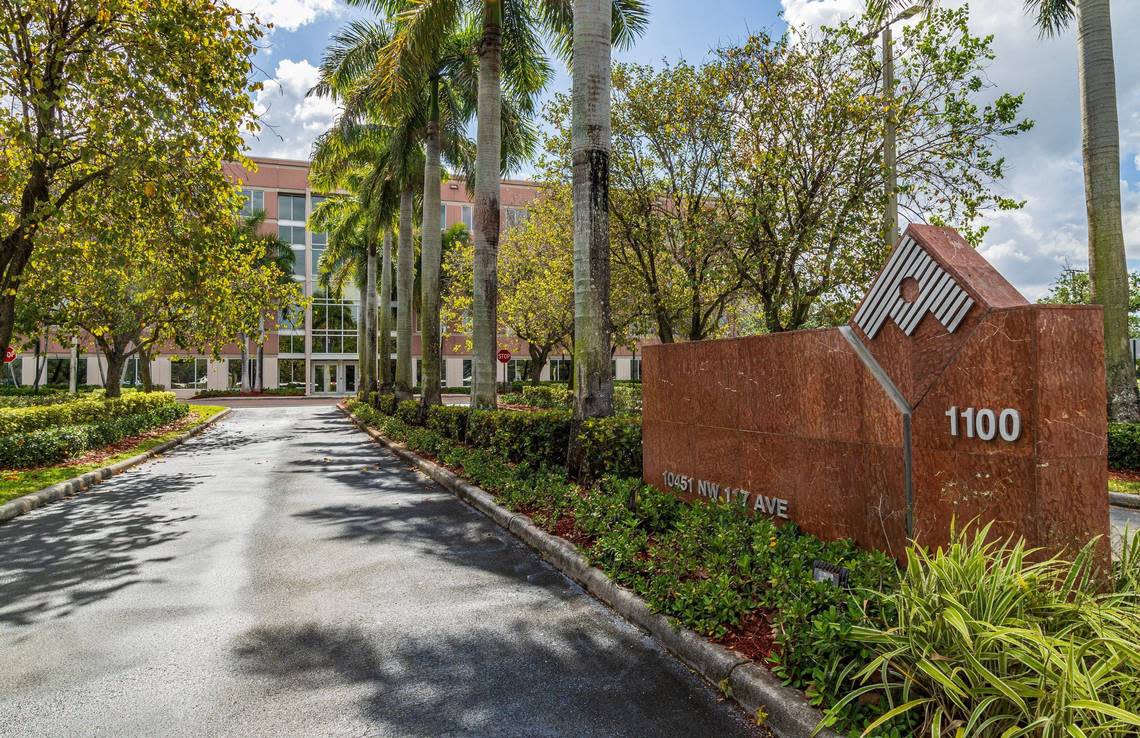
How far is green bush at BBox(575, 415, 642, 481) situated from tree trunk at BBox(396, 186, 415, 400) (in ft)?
44.5

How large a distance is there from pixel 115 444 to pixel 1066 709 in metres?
18.6

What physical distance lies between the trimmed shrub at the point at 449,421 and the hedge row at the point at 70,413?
7840 millimetres

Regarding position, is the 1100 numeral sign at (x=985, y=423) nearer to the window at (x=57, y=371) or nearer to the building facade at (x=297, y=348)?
the building facade at (x=297, y=348)

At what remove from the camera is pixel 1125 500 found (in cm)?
905

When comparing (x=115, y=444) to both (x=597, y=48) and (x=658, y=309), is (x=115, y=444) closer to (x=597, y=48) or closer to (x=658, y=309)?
(x=658, y=309)

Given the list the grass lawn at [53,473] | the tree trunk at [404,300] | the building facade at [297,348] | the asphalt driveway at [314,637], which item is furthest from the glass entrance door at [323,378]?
the asphalt driveway at [314,637]

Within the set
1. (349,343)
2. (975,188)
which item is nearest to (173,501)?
(975,188)

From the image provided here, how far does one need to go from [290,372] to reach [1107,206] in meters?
50.8

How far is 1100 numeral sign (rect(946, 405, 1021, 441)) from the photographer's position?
11.1ft

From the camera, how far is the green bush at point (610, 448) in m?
7.69

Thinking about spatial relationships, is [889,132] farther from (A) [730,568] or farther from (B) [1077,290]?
(B) [1077,290]

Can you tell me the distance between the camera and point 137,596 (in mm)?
5168

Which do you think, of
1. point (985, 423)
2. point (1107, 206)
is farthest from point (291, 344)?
point (985, 423)

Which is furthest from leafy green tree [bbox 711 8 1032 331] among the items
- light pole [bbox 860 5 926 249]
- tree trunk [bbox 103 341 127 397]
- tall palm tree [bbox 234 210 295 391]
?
tall palm tree [bbox 234 210 295 391]
